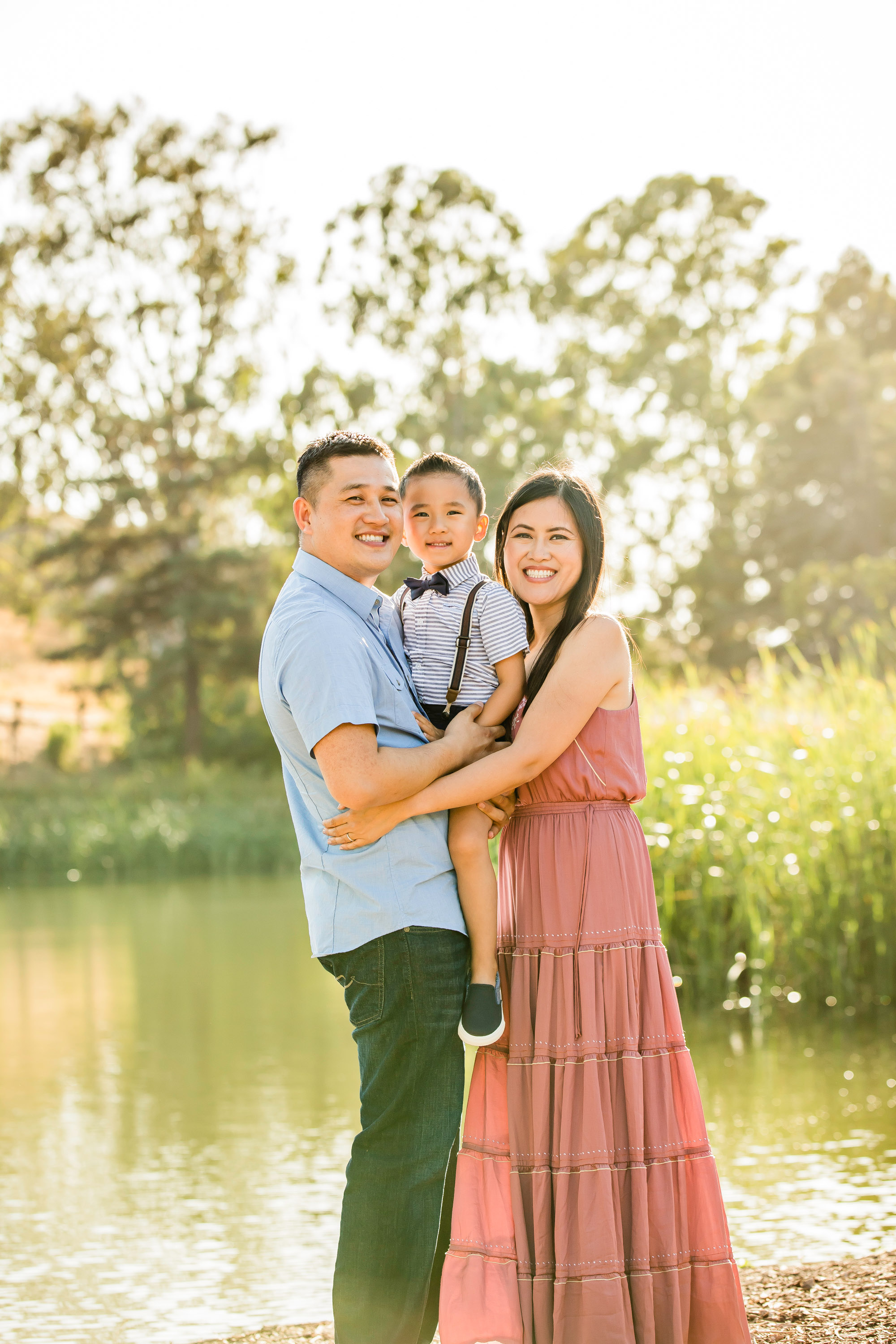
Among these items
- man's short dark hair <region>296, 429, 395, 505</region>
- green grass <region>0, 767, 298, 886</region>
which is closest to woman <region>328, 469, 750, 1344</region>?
man's short dark hair <region>296, 429, 395, 505</region>

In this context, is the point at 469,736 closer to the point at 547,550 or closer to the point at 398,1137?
the point at 547,550

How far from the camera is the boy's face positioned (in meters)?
2.80

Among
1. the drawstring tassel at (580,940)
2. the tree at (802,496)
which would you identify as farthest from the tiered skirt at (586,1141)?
the tree at (802,496)

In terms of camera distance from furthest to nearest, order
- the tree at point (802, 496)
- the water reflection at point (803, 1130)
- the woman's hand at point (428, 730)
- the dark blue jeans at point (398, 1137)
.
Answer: the tree at point (802, 496) → the water reflection at point (803, 1130) → the woman's hand at point (428, 730) → the dark blue jeans at point (398, 1137)

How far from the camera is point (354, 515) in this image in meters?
2.60

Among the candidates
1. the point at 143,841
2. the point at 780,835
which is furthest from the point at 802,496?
the point at 780,835

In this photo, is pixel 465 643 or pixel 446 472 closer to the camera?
pixel 465 643

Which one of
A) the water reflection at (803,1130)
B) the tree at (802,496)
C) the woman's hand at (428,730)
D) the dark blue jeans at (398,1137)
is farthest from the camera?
the tree at (802,496)

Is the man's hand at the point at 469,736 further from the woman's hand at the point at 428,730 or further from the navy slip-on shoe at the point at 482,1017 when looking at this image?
the navy slip-on shoe at the point at 482,1017

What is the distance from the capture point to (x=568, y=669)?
8.63ft

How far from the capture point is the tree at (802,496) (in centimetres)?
2472

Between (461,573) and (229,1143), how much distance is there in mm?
3171

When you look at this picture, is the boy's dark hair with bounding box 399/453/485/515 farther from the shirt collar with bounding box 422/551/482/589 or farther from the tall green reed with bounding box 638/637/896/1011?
the tall green reed with bounding box 638/637/896/1011

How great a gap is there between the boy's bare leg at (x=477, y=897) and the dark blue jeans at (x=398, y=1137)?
0.05 meters
